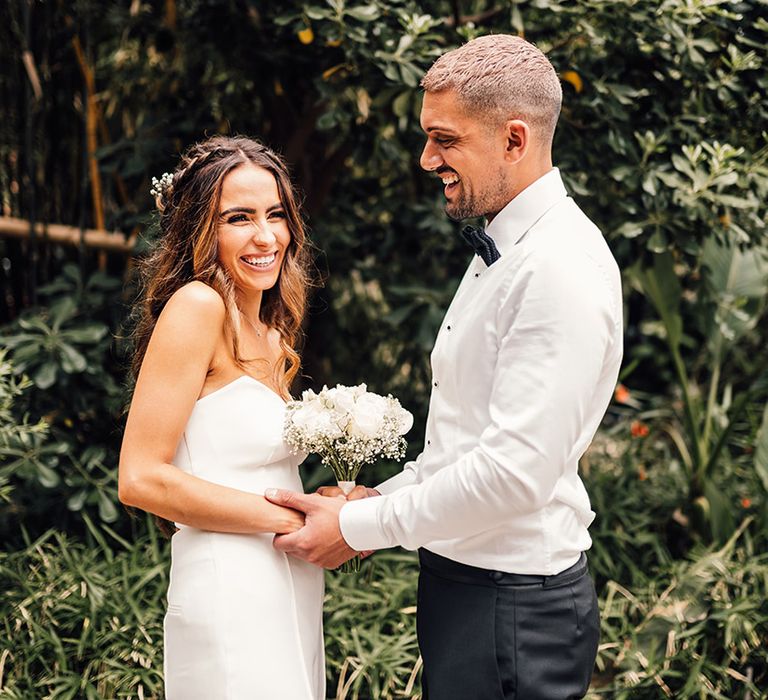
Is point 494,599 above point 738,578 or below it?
above

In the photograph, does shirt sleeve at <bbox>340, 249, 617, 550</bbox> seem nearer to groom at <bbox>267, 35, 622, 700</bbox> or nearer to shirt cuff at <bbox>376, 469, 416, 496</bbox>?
groom at <bbox>267, 35, 622, 700</bbox>

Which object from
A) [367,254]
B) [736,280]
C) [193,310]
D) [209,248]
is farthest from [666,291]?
[193,310]

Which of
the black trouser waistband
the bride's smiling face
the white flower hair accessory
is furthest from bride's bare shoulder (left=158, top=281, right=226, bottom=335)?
the black trouser waistband

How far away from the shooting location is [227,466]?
6.89 ft

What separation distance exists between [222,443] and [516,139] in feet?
3.04

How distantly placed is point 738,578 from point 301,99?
9.15ft

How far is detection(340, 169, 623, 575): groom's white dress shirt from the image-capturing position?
170 cm

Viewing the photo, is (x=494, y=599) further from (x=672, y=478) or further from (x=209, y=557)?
(x=672, y=478)

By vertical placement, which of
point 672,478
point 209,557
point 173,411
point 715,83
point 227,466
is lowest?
point 672,478

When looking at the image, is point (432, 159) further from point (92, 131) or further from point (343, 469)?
point (92, 131)

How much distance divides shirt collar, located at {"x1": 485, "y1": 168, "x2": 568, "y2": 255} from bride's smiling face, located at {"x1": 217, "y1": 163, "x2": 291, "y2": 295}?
0.60 m

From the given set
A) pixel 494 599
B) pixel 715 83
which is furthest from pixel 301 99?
pixel 494 599

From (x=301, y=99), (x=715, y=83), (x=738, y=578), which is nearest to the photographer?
(x=715, y=83)

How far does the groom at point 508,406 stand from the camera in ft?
5.61
